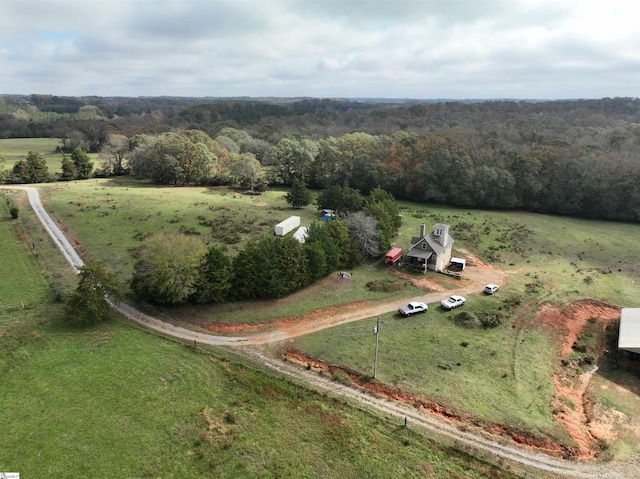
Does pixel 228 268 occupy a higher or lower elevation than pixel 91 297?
higher

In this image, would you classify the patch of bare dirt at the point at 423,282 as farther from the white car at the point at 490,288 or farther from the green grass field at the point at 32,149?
the green grass field at the point at 32,149

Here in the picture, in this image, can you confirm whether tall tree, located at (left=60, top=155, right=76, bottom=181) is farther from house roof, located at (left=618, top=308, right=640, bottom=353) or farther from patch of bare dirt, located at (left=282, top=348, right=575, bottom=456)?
house roof, located at (left=618, top=308, right=640, bottom=353)

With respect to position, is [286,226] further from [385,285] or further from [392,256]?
[385,285]

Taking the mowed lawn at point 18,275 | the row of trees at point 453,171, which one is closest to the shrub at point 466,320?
the mowed lawn at point 18,275

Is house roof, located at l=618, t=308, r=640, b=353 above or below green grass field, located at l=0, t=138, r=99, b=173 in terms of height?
below

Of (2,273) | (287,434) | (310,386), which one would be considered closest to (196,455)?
(287,434)

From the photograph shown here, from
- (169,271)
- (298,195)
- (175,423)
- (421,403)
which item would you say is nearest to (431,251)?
(421,403)

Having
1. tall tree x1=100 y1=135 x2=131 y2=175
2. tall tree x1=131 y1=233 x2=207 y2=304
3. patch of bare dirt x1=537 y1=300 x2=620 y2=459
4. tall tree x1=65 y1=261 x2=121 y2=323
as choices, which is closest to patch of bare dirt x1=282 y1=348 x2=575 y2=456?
patch of bare dirt x1=537 y1=300 x2=620 y2=459
